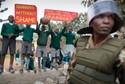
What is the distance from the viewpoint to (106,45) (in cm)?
209

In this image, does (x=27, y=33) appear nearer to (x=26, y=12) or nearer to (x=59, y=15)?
(x=26, y=12)

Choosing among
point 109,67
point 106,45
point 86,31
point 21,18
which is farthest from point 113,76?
point 21,18

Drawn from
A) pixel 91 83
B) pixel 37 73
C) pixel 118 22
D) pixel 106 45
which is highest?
pixel 118 22

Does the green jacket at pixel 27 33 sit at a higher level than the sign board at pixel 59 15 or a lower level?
lower

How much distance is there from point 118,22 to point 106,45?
8.2 inches

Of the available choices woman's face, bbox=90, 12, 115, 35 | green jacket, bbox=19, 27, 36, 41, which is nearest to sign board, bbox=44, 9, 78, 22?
green jacket, bbox=19, 27, 36, 41

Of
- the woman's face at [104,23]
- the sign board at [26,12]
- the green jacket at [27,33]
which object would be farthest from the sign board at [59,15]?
the woman's face at [104,23]

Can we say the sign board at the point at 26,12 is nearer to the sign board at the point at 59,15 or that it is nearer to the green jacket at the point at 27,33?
the green jacket at the point at 27,33

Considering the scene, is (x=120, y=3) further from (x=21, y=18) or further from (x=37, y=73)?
(x=21, y=18)

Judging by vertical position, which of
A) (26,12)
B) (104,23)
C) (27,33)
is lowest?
(27,33)

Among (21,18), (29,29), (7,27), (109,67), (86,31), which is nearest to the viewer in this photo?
(109,67)


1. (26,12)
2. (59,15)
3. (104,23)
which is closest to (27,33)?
(26,12)

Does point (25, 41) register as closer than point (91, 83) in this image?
No

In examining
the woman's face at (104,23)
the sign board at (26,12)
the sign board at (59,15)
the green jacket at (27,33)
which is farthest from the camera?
the sign board at (59,15)
